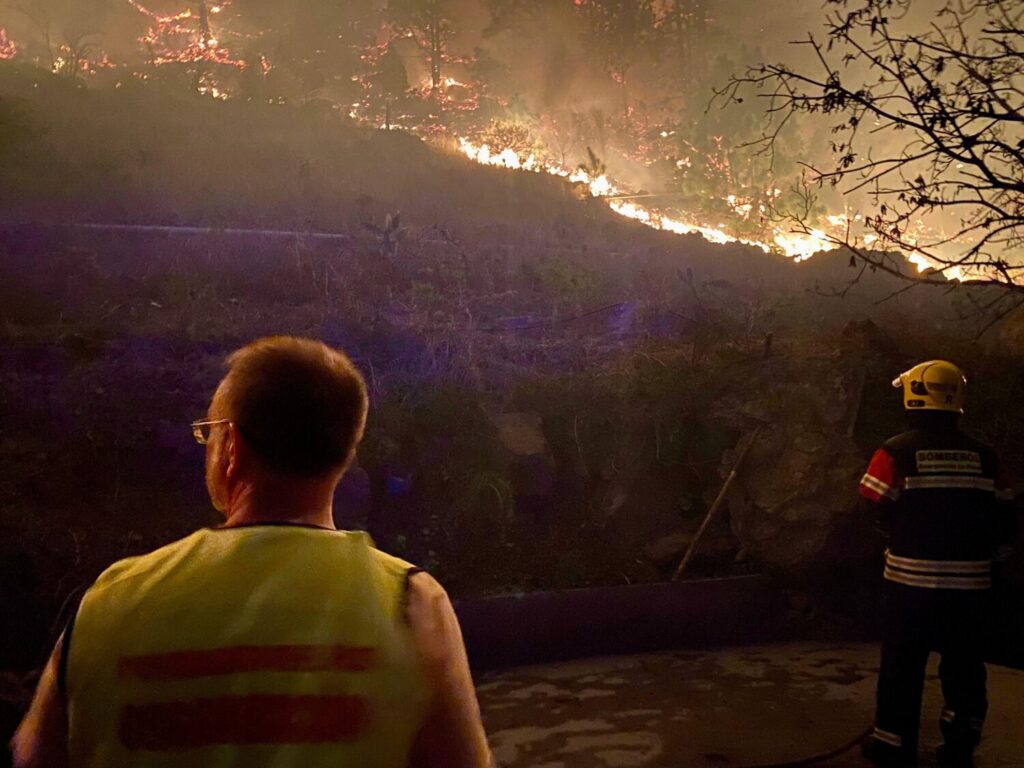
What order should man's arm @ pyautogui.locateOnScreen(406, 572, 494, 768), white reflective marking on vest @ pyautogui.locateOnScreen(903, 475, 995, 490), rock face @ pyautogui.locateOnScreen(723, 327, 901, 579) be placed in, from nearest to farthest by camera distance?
man's arm @ pyautogui.locateOnScreen(406, 572, 494, 768) < white reflective marking on vest @ pyautogui.locateOnScreen(903, 475, 995, 490) < rock face @ pyautogui.locateOnScreen(723, 327, 901, 579)

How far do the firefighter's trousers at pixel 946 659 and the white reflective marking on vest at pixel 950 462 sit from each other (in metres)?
0.67

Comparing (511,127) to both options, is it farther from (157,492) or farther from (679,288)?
(157,492)

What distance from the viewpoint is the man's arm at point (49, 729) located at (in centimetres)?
124

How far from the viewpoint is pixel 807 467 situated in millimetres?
7238

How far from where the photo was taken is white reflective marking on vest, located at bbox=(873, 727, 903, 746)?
4133 mm

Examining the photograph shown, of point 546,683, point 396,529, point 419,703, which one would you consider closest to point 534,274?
point 396,529

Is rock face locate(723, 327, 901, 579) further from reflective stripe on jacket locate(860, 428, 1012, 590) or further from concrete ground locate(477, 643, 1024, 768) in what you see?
reflective stripe on jacket locate(860, 428, 1012, 590)

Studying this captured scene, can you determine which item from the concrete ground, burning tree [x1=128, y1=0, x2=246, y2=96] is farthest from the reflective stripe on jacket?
burning tree [x1=128, y1=0, x2=246, y2=96]

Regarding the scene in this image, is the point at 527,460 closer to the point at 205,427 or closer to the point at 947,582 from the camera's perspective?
the point at 947,582

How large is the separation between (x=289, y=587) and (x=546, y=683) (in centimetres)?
492

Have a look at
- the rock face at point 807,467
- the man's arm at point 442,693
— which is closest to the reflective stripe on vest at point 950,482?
the rock face at point 807,467

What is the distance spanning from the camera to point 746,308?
1291cm

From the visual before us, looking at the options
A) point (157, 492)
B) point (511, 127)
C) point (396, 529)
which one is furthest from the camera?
point (511, 127)

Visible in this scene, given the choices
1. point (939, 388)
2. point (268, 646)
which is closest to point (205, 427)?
point (268, 646)
